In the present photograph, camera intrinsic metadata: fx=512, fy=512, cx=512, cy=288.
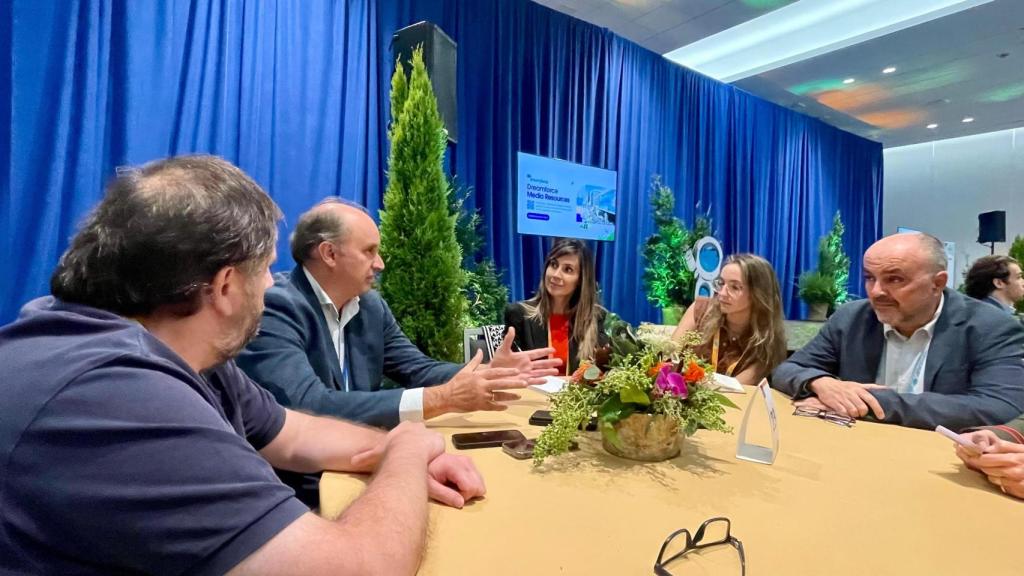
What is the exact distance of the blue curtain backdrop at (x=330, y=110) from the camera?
101 inches

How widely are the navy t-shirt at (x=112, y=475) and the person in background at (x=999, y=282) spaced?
515cm

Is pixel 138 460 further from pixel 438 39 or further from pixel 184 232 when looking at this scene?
pixel 438 39

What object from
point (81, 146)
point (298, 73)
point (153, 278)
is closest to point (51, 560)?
point (153, 278)

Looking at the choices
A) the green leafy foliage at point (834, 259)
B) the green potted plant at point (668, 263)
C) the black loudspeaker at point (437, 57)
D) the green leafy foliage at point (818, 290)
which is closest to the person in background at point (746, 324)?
the black loudspeaker at point (437, 57)

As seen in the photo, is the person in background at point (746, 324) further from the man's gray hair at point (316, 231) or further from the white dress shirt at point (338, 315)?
the man's gray hair at point (316, 231)

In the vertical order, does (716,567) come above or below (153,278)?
below

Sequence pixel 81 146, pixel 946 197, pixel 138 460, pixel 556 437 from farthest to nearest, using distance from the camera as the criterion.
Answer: pixel 946 197 → pixel 81 146 → pixel 556 437 → pixel 138 460

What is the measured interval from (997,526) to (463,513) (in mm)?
928

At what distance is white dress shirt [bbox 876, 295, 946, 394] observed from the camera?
177 centimetres

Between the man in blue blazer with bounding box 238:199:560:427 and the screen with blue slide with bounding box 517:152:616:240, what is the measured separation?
2.87 m

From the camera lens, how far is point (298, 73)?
135 inches

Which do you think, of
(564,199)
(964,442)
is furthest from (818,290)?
(964,442)

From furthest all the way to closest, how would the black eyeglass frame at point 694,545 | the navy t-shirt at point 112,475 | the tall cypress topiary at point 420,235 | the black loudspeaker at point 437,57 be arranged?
the black loudspeaker at point 437,57 < the tall cypress topiary at point 420,235 < the black eyeglass frame at point 694,545 < the navy t-shirt at point 112,475

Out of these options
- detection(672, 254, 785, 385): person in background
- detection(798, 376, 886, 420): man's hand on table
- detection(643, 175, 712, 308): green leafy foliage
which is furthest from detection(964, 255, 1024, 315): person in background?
detection(798, 376, 886, 420): man's hand on table
